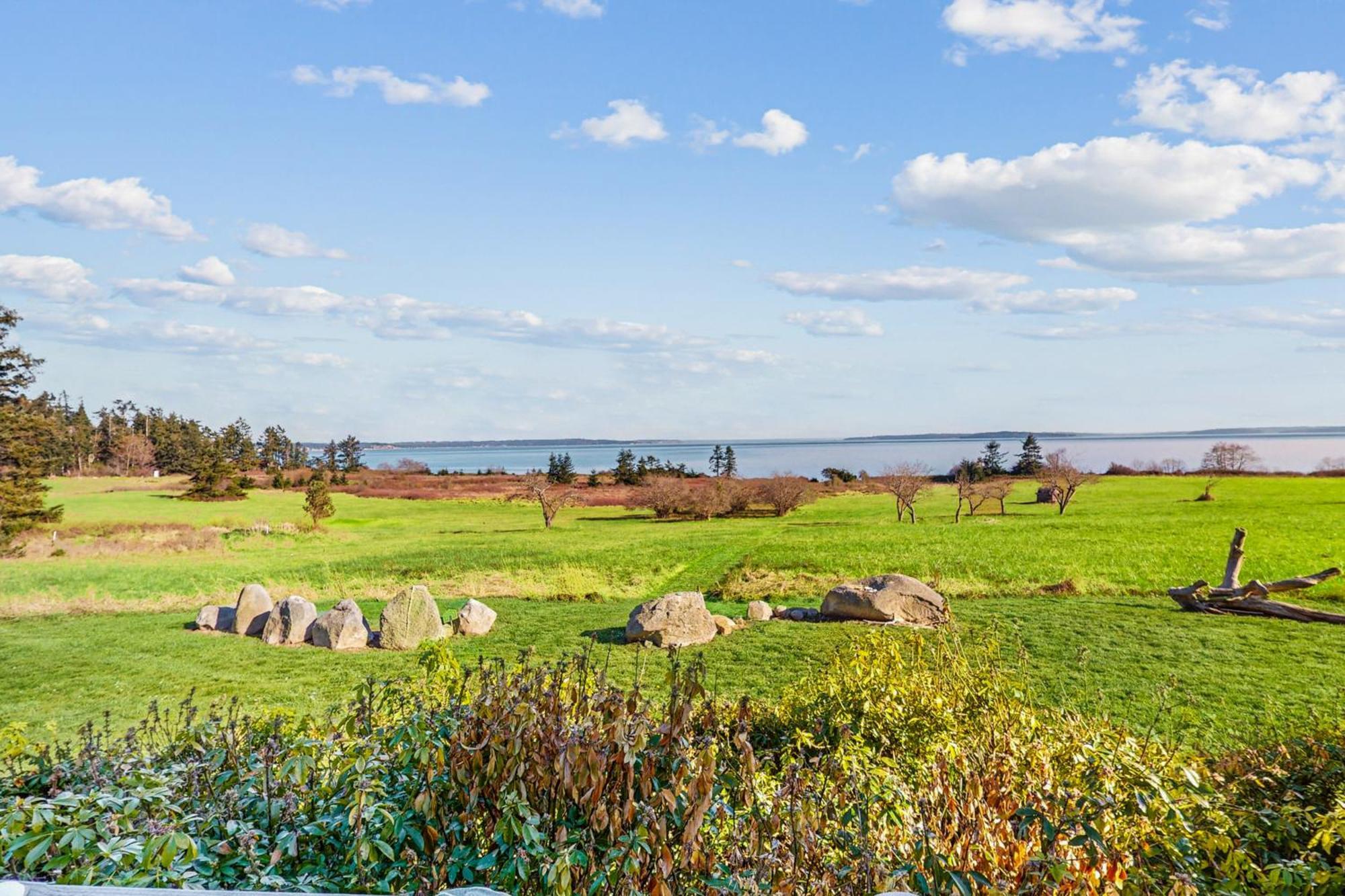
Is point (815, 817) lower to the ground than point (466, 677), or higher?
lower

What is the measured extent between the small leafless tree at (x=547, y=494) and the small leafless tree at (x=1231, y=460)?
40588 millimetres

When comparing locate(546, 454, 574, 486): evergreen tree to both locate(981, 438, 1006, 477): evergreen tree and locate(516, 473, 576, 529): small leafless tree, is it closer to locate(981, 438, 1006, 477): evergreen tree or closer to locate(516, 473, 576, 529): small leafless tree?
locate(516, 473, 576, 529): small leafless tree

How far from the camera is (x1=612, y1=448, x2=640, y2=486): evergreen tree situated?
57.3 metres

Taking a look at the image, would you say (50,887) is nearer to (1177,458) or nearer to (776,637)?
(776,637)

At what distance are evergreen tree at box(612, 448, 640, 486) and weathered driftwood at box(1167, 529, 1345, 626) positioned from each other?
4329 cm

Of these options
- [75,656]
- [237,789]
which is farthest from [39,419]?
[237,789]

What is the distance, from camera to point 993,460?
52.3 meters

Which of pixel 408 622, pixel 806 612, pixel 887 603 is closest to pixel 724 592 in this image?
pixel 806 612

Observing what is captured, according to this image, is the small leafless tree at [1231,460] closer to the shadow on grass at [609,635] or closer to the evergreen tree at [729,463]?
the evergreen tree at [729,463]

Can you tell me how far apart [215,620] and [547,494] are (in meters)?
22.2

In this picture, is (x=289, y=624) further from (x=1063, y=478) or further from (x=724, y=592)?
(x=1063, y=478)

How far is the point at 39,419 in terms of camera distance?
34969 millimetres

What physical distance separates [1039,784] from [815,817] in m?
1.27

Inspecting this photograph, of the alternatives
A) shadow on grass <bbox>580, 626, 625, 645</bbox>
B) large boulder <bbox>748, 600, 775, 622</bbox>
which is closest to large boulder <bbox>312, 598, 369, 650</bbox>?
shadow on grass <bbox>580, 626, 625, 645</bbox>
